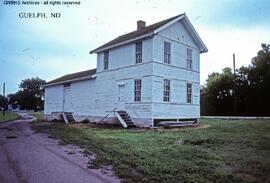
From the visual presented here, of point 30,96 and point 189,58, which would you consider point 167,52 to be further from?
point 30,96

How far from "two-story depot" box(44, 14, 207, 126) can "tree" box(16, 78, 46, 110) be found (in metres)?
79.4

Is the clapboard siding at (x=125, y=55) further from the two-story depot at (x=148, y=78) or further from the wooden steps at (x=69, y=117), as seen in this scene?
the wooden steps at (x=69, y=117)

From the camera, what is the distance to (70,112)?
88.7 feet

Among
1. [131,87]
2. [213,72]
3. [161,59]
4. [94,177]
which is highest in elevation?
[213,72]

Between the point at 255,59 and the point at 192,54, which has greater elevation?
the point at 255,59

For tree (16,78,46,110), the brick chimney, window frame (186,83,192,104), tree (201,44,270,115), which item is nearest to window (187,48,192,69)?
window frame (186,83,192,104)

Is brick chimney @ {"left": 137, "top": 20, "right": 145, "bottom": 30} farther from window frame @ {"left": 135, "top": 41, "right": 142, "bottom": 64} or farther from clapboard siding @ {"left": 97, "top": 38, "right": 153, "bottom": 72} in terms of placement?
window frame @ {"left": 135, "top": 41, "right": 142, "bottom": 64}

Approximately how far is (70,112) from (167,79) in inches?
459

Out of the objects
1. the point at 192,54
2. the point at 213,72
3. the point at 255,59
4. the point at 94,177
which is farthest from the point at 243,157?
the point at 213,72

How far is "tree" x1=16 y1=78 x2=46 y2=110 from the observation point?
98562mm

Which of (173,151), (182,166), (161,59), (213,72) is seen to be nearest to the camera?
(182,166)

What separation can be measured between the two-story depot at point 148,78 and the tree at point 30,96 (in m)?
79.4

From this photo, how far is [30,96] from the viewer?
327 feet

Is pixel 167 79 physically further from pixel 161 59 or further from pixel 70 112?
pixel 70 112
